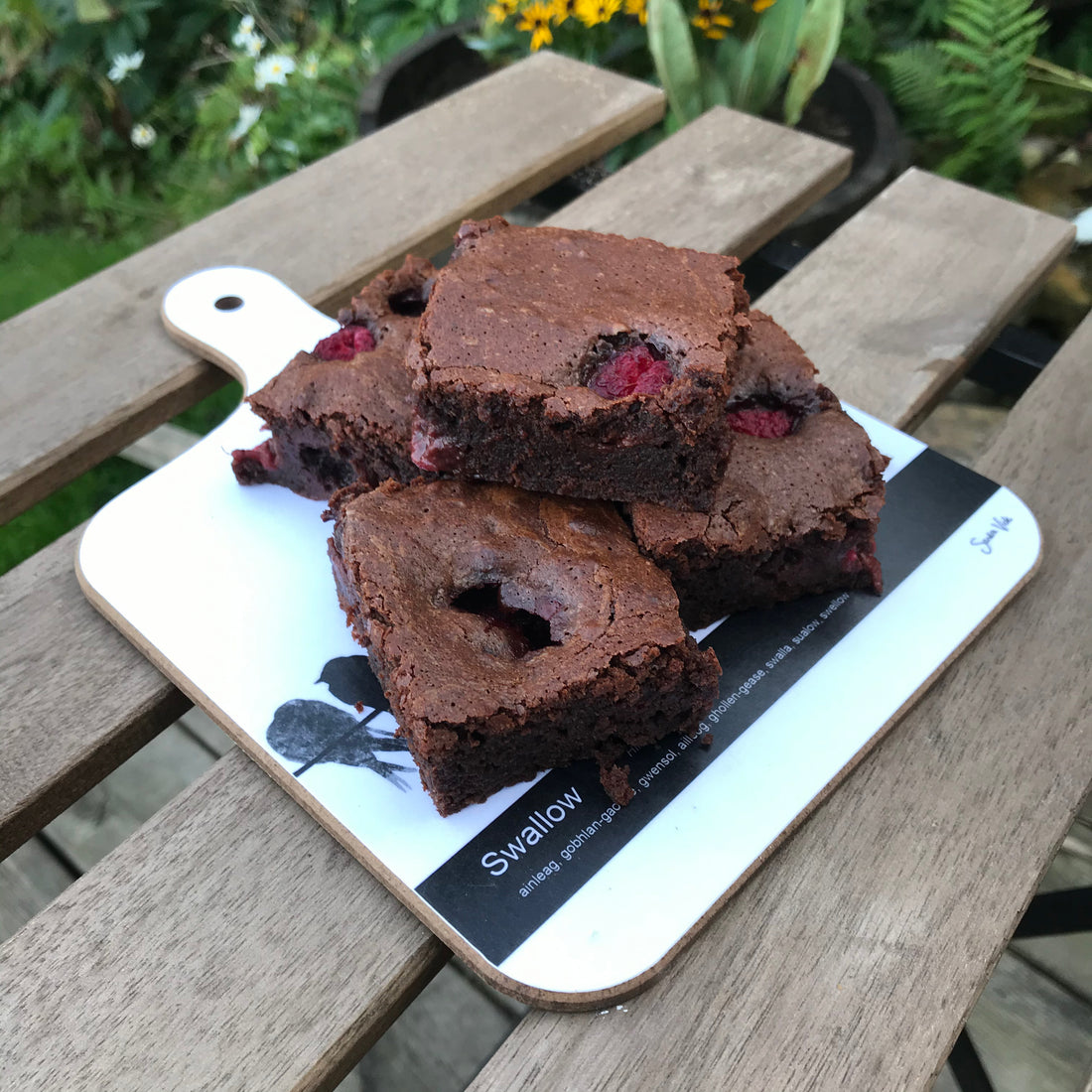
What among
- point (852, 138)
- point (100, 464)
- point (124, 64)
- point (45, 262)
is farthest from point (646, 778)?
point (124, 64)

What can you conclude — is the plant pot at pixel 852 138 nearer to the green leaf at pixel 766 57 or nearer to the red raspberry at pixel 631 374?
the green leaf at pixel 766 57

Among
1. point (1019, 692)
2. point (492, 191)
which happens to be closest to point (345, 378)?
point (492, 191)

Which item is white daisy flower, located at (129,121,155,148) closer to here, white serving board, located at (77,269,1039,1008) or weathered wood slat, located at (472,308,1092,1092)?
white serving board, located at (77,269,1039,1008)

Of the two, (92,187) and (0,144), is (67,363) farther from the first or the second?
(0,144)

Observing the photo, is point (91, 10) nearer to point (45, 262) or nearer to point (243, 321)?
point (45, 262)

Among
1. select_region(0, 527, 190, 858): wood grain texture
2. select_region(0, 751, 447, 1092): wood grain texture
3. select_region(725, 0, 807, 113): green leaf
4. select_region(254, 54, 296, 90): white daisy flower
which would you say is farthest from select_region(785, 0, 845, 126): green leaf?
select_region(0, 751, 447, 1092): wood grain texture

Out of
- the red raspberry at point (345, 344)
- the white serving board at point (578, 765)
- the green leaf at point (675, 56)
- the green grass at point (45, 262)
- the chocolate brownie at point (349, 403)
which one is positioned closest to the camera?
the white serving board at point (578, 765)
